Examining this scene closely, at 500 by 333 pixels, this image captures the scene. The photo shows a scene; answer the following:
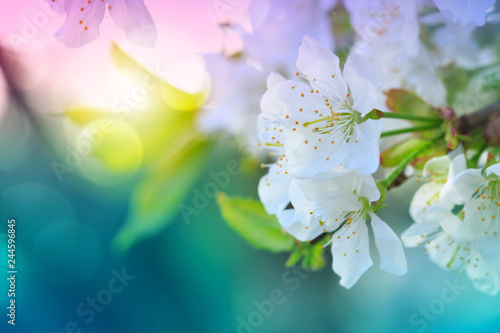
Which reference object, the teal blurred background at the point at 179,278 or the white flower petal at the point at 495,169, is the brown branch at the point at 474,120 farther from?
the teal blurred background at the point at 179,278

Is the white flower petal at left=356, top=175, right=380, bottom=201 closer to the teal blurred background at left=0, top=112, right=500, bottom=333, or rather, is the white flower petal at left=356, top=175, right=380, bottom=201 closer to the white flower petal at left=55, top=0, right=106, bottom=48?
the white flower petal at left=55, top=0, right=106, bottom=48

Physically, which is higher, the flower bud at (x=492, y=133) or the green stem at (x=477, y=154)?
the flower bud at (x=492, y=133)

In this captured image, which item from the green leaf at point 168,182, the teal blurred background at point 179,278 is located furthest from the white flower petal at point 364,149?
the teal blurred background at point 179,278

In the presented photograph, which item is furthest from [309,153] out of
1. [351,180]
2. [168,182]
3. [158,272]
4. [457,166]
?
[158,272]

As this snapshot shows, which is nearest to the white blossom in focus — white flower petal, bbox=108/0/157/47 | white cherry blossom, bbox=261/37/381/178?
white cherry blossom, bbox=261/37/381/178

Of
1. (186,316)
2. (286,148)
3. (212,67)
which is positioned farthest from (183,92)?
(186,316)
